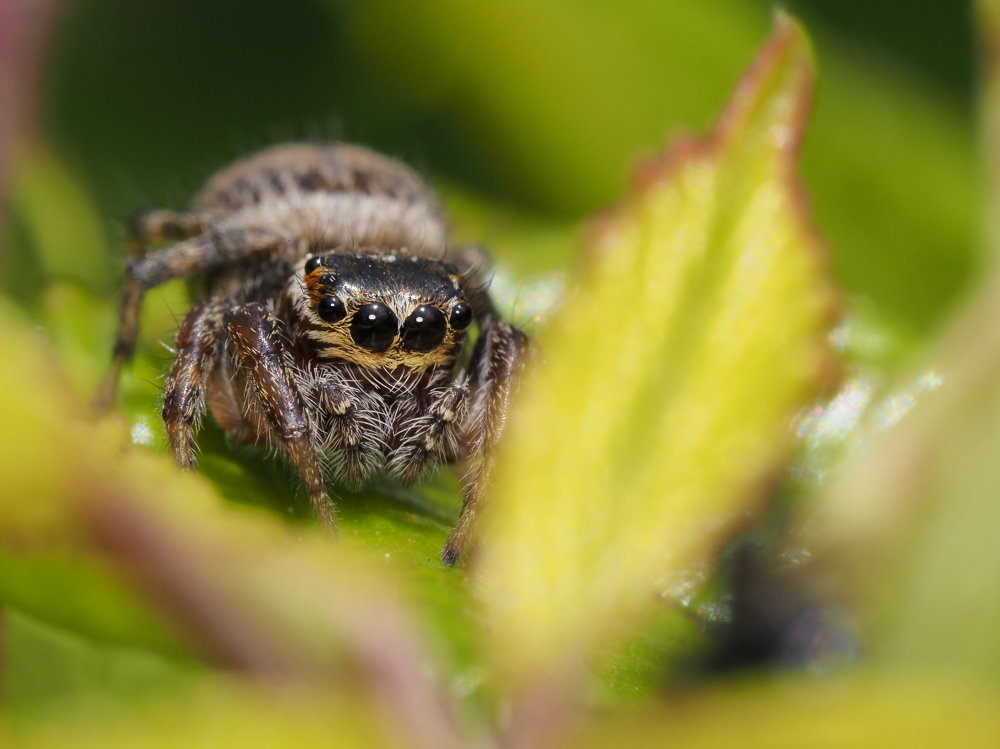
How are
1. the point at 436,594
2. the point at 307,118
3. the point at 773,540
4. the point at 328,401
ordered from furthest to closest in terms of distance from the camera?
the point at 307,118
the point at 328,401
the point at 773,540
the point at 436,594

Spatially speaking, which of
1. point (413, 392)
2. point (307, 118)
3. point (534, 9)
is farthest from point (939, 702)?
point (307, 118)

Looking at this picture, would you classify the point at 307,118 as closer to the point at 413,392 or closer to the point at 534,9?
→ the point at 534,9

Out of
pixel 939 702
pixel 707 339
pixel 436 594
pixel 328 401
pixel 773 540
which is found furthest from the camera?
pixel 328 401

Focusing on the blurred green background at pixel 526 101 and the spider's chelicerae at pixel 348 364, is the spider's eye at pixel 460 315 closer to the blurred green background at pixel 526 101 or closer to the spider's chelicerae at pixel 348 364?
the spider's chelicerae at pixel 348 364

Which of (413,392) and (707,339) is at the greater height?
(707,339)

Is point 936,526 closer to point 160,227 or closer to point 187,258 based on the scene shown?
point 187,258

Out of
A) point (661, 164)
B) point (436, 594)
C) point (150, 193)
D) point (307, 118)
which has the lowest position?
point (150, 193)

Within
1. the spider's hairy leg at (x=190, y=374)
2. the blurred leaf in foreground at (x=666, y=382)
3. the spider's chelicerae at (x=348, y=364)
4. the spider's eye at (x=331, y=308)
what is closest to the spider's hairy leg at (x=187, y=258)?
the spider's chelicerae at (x=348, y=364)
